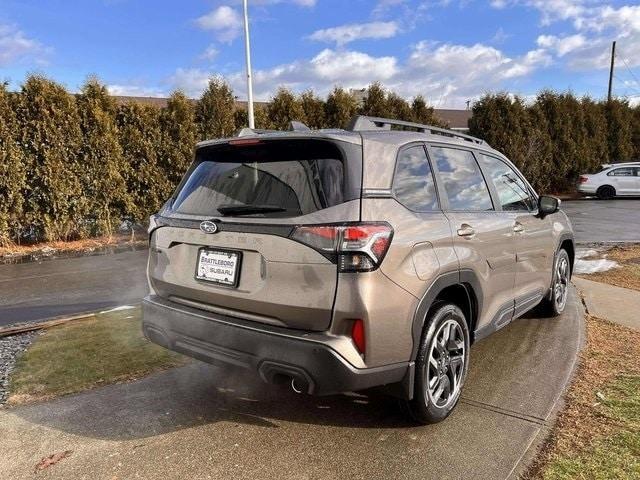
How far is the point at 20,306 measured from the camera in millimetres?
6508

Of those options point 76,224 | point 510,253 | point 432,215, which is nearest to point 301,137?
point 432,215

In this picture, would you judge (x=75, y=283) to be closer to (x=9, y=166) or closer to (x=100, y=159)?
(x=9, y=166)

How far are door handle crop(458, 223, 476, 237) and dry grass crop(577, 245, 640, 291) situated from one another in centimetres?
448

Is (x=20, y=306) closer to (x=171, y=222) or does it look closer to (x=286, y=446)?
(x=171, y=222)

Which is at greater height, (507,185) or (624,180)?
(507,185)

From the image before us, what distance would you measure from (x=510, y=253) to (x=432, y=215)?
1212 mm

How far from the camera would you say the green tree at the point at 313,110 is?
16047mm

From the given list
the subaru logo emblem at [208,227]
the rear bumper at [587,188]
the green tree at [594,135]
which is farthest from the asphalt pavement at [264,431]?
the green tree at [594,135]

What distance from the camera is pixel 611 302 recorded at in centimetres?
605

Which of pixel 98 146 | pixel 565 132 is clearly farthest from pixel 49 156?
pixel 565 132

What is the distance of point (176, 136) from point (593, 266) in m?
9.67

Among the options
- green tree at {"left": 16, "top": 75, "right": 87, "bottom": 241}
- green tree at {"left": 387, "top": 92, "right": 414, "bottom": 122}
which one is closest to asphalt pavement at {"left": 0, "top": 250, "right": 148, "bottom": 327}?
green tree at {"left": 16, "top": 75, "right": 87, "bottom": 241}

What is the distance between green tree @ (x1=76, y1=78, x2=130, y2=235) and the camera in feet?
38.2

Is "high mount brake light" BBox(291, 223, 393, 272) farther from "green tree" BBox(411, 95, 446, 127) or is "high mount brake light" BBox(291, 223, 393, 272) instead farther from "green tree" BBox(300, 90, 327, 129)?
"green tree" BBox(411, 95, 446, 127)
